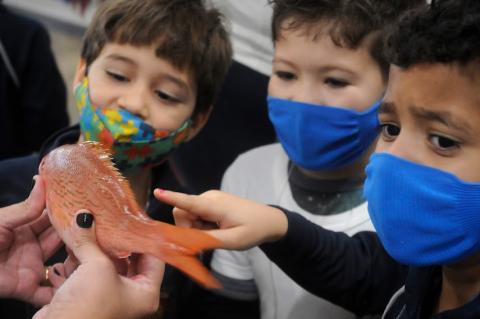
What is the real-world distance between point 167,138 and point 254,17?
33.3 inches

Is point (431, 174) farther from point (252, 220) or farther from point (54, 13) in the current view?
point (54, 13)

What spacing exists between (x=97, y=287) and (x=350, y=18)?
1.01 meters

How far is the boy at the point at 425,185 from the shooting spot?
1.08 meters

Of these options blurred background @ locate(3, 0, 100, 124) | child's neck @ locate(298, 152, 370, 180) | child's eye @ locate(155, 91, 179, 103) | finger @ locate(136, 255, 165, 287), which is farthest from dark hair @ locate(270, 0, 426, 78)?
blurred background @ locate(3, 0, 100, 124)

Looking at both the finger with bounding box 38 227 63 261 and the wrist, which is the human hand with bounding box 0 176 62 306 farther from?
the wrist

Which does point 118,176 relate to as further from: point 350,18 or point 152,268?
point 350,18

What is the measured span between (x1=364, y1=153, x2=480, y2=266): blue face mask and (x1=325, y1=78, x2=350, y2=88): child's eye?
51cm

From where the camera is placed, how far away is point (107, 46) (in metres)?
1.78

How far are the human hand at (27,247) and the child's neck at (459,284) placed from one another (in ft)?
2.68

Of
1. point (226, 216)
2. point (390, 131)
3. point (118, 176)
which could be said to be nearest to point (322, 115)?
point (390, 131)

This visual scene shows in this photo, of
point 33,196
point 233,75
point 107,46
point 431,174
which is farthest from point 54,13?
point 431,174

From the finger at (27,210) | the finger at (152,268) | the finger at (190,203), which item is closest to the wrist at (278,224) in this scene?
the finger at (190,203)

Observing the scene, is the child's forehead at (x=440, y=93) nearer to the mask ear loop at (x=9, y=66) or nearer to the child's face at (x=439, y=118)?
the child's face at (x=439, y=118)

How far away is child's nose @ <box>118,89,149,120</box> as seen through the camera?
5.38 feet
